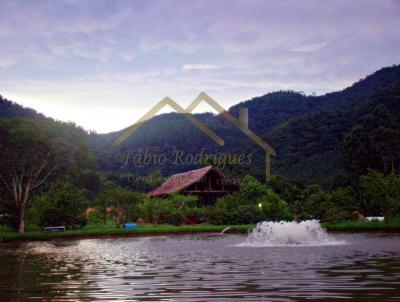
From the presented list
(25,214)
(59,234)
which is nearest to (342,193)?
(59,234)

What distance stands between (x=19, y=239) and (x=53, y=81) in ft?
27.5

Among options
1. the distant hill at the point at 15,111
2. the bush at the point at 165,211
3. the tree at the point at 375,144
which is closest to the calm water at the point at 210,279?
the bush at the point at 165,211

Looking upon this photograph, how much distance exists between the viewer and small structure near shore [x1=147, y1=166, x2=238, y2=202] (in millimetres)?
43219

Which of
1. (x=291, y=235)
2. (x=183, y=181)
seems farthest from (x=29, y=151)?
(x=183, y=181)

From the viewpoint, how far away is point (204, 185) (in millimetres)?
45406

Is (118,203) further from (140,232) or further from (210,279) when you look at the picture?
(210,279)

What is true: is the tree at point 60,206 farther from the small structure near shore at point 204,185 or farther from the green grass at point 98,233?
the small structure near shore at point 204,185

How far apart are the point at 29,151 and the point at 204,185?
1920 cm

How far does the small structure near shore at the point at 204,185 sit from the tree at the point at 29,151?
13.2 m

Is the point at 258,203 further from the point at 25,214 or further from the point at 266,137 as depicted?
the point at 266,137

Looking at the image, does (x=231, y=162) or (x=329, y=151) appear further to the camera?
(x=329, y=151)

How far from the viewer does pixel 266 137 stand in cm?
6612

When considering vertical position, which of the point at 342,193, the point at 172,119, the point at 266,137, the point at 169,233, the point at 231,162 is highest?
the point at 172,119

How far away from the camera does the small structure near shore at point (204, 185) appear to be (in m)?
43.2
